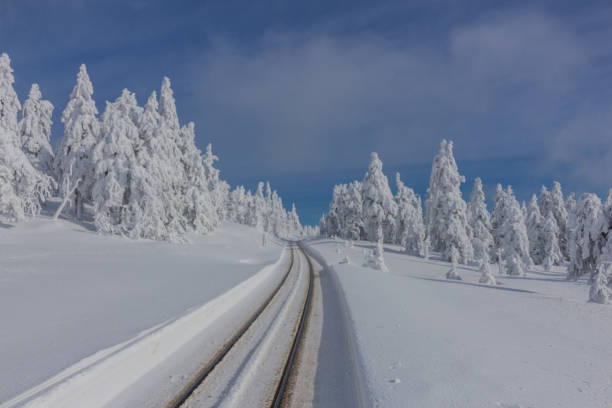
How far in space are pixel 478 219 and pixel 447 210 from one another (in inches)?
391

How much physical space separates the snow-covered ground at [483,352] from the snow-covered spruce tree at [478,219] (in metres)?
34.2

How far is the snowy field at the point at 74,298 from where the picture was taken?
5.07 metres

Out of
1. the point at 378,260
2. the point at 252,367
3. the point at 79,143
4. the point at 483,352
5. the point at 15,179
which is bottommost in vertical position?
the point at 252,367

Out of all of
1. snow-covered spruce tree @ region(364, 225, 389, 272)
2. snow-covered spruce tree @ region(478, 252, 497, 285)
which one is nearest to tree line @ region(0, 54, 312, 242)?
snow-covered spruce tree @ region(364, 225, 389, 272)

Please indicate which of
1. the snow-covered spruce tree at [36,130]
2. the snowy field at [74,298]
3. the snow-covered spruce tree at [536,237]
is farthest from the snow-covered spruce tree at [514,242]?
the snow-covered spruce tree at [36,130]

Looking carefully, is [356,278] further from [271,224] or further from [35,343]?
[271,224]

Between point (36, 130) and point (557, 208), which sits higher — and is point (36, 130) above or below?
above

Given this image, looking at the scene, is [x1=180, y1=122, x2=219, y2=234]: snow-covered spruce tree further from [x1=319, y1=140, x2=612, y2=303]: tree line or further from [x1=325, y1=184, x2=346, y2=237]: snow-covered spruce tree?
[x1=325, y1=184, x2=346, y2=237]: snow-covered spruce tree

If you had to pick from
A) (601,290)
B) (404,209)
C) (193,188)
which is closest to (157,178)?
(193,188)

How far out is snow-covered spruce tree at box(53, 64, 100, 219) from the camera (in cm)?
3006

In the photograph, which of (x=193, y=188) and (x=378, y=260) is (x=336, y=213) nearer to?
(x=193, y=188)

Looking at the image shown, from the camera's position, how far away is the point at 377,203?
55.0m

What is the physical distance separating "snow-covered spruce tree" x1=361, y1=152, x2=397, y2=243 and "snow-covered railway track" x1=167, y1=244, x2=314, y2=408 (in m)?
46.2

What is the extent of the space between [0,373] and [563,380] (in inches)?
327
